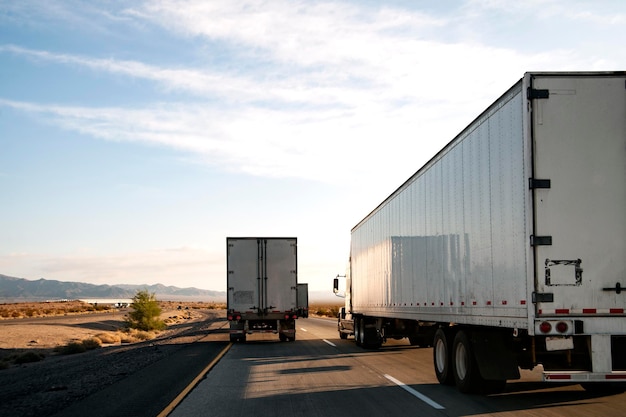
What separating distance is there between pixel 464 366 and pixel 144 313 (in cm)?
4189

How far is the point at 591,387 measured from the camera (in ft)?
41.1

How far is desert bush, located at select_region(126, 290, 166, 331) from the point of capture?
5106 centimetres

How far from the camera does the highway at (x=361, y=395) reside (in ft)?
34.8

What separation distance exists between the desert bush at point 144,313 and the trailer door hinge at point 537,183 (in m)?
44.3

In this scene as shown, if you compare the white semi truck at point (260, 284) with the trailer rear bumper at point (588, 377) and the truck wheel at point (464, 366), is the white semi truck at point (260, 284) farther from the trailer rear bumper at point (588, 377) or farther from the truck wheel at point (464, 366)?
the trailer rear bumper at point (588, 377)

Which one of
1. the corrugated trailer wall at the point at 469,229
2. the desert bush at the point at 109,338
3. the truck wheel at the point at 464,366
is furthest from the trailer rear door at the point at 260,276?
the truck wheel at the point at 464,366

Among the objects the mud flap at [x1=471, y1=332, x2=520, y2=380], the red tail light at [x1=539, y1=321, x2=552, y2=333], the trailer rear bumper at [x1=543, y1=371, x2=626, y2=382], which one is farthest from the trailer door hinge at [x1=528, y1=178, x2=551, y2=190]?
the mud flap at [x1=471, y1=332, x2=520, y2=380]

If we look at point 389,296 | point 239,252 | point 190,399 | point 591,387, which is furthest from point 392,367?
point 239,252

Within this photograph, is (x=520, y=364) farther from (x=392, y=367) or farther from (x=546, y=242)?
(x=392, y=367)

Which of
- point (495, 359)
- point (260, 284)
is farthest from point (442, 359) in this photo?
point (260, 284)

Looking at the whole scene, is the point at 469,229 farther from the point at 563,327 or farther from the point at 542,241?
the point at 563,327

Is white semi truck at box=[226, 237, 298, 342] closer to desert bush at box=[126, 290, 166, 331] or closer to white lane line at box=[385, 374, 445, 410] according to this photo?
white lane line at box=[385, 374, 445, 410]

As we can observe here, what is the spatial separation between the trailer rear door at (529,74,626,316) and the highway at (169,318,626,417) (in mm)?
1864

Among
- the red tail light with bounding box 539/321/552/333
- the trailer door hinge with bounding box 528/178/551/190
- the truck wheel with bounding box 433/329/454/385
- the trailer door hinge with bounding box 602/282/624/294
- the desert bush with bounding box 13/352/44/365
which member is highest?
the trailer door hinge with bounding box 528/178/551/190
